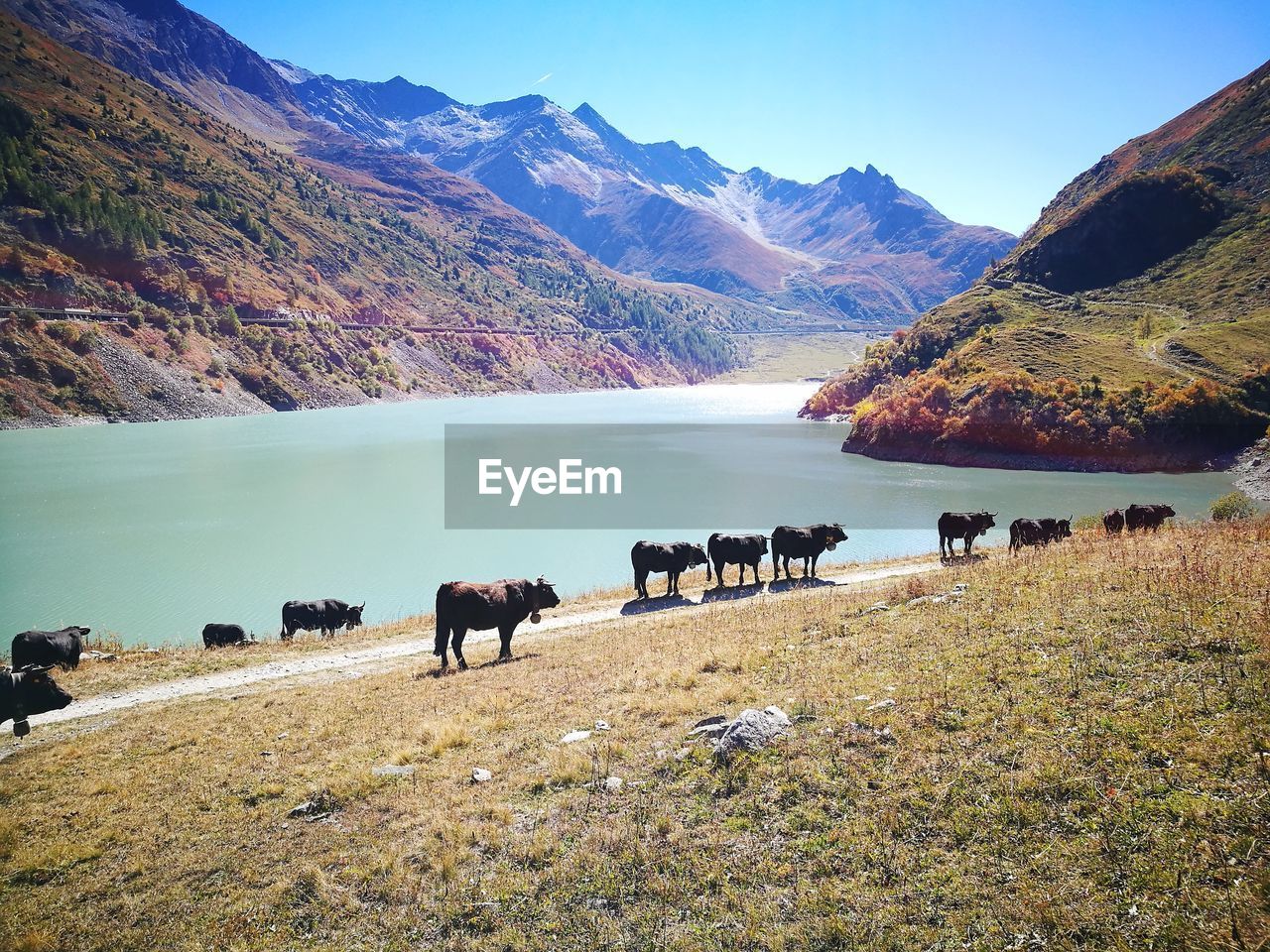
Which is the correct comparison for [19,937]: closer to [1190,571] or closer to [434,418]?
[1190,571]

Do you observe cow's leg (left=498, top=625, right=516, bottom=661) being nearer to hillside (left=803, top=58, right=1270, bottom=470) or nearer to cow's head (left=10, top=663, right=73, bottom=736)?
cow's head (left=10, top=663, right=73, bottom=736)

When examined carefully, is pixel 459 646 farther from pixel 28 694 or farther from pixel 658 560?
pixel 658 560

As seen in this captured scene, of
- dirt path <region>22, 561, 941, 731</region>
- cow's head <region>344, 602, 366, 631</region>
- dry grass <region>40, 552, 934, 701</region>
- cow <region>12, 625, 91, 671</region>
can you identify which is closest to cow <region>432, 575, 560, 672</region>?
dry grass <region>40, 552, 934, 701</region>

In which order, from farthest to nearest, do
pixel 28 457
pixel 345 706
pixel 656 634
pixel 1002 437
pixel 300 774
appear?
pixel 1002 437 → pixel 28 457 → pixel 656 634 → pixel 345 706 → pixel 300 774

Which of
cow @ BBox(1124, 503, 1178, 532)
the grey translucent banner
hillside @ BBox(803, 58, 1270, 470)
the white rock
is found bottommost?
the white rock

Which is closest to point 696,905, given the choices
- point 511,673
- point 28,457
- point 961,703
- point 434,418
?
point 961,703

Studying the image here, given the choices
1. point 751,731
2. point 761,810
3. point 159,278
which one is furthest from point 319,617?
point 159,278

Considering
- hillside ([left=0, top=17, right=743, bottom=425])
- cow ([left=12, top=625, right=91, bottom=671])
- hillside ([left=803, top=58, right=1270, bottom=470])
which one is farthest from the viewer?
hillside ([left=0, top=17, right=743, bottom=425])
